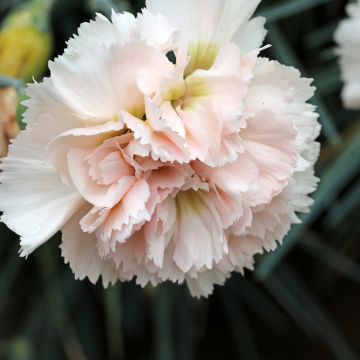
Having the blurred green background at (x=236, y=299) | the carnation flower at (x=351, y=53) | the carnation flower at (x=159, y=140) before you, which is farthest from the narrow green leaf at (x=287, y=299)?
the carnation flower at (x=159, y=140)

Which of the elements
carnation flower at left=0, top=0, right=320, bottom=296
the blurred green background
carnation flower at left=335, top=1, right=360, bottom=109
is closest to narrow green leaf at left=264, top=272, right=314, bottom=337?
the blurred green background

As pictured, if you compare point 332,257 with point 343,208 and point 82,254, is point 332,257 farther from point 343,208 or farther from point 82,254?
point 82,254

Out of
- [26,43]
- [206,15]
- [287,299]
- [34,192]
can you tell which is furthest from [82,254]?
[287,299]

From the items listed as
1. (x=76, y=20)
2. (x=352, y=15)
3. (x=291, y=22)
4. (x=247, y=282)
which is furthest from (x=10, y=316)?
(x=352, y=15)

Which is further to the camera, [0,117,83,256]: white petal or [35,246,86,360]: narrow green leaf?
[35,246,86,360]: narrow green leaf

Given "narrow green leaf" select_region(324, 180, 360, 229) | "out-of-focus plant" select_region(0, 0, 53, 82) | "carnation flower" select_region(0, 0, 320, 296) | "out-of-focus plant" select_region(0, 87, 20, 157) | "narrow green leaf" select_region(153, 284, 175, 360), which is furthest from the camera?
"narrow green leaf" select_region(153, 284, 175, 360)

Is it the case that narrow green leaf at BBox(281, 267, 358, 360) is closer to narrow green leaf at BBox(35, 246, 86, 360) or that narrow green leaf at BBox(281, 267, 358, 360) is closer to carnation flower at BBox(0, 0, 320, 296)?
narrow green leaf at BBox(35, 246, 86, 360)
